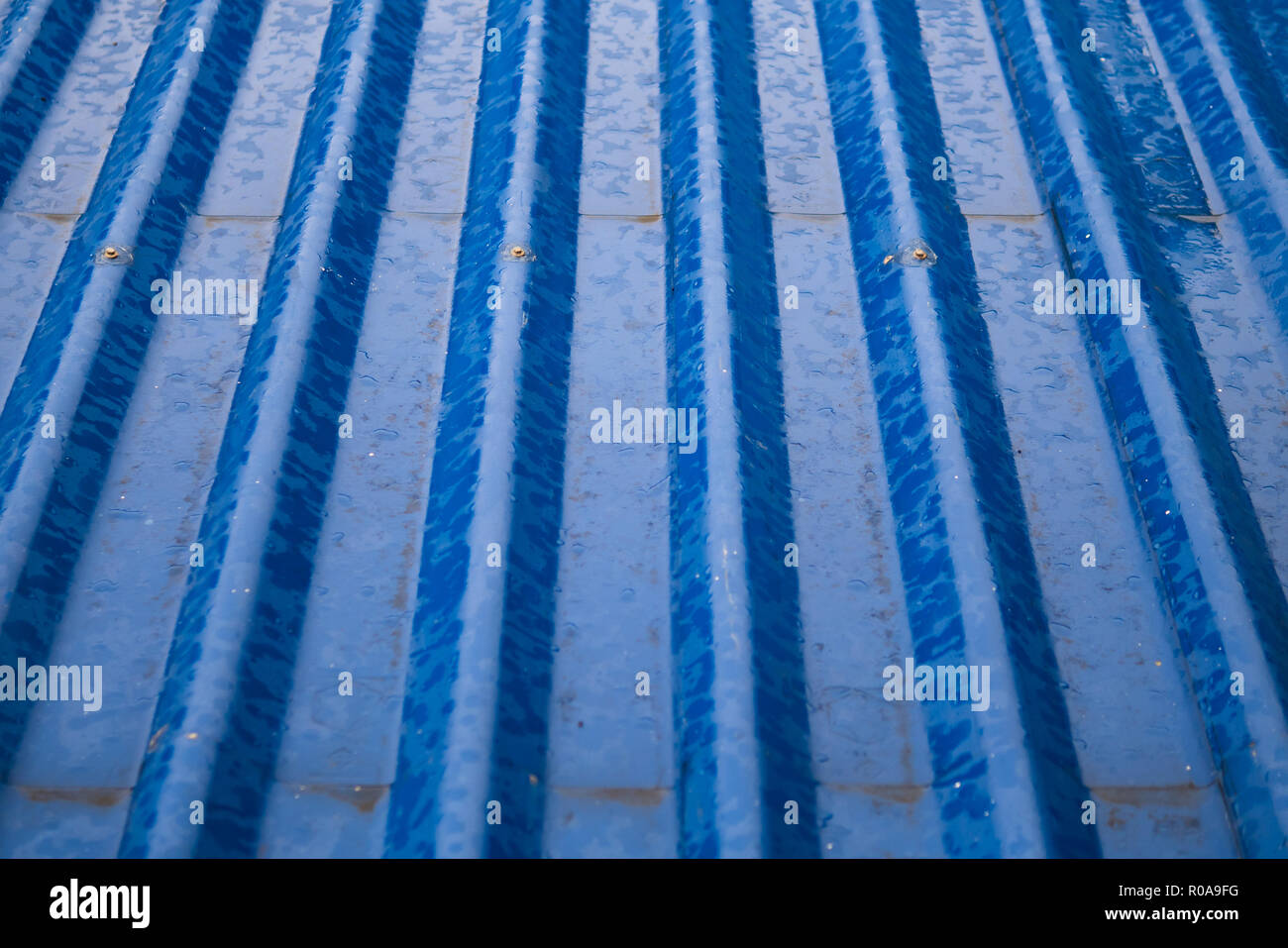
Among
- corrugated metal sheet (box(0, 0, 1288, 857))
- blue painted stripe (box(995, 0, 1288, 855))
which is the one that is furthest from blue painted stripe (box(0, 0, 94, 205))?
blue painted stripe (box(995, 0, 1288, 855))

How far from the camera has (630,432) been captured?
94.6 inches

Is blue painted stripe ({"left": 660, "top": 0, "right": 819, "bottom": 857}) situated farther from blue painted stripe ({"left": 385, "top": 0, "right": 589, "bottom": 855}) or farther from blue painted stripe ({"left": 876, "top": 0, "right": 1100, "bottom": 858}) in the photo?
blue painted stripe ({"left": 876, "top": 0, "right": 1100, "bottom": 858})

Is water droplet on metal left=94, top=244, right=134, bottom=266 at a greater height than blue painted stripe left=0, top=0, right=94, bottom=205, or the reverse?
blue painted stripe left=0, top=0, right=94, bottom=205

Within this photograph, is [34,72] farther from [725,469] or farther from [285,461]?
[725,469]

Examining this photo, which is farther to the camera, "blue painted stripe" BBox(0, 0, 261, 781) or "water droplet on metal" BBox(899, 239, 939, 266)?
"water droplet on metal" BBox(899, 239, 939, 266)

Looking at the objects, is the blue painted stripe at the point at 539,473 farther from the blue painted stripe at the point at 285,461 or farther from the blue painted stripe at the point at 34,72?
the blue painted stripe at the point at 34,72

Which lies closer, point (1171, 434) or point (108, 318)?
point (1171, 434)

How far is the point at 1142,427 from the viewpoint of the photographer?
7.66 feet

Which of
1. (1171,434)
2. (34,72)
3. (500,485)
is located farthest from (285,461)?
(1171,434)

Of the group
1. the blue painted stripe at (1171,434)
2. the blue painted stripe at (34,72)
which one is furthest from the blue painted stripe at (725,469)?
the blue painted stripe at (34,72)

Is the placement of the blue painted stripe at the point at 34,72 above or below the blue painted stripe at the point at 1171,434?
above

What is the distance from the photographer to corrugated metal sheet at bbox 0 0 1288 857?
6.15ft

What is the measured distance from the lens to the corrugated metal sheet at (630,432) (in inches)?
73.9
